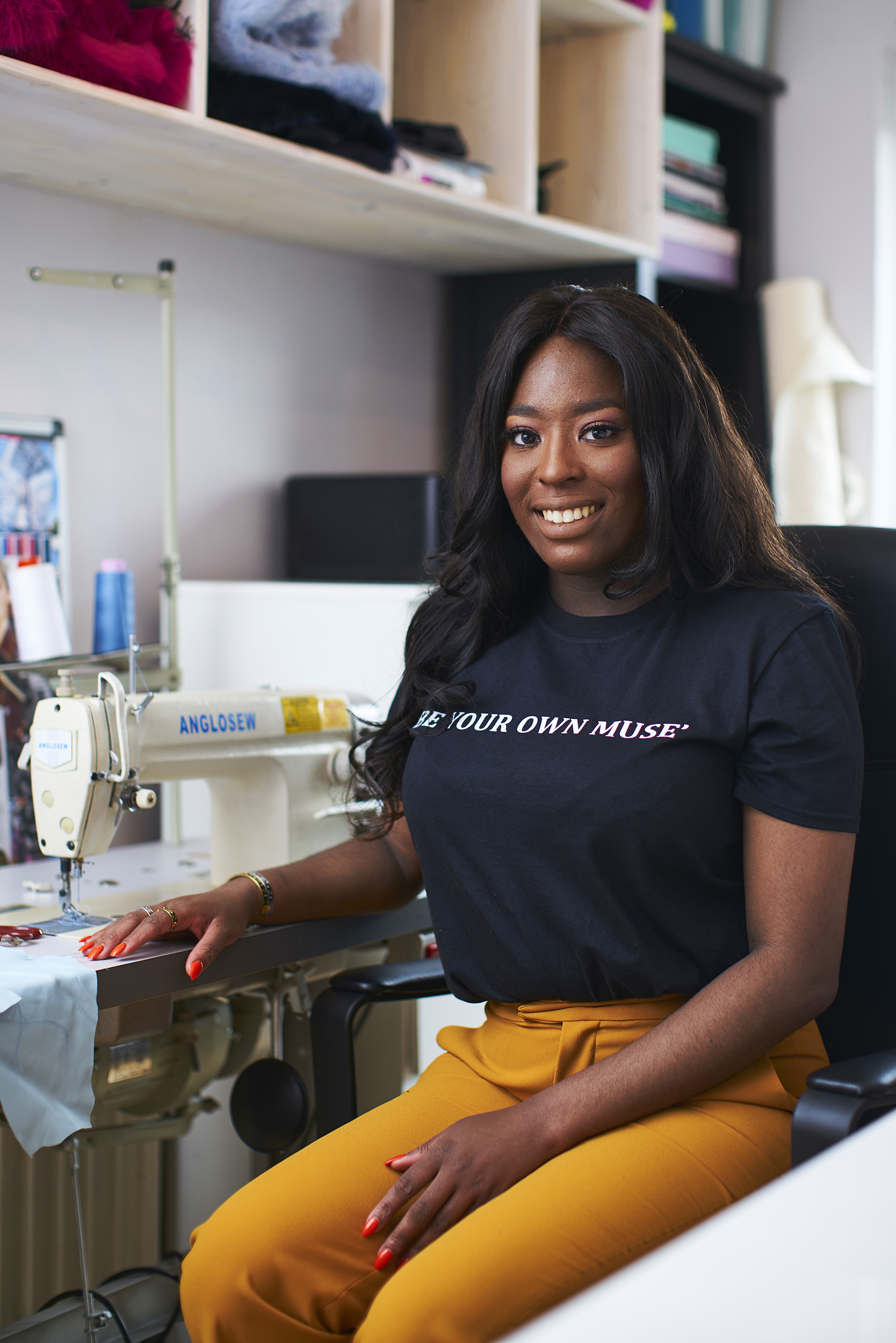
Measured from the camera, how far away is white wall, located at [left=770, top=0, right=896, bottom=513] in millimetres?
2855

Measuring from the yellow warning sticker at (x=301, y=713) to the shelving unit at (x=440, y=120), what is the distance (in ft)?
2.43

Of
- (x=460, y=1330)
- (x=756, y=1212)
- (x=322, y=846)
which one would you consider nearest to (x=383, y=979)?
(x=322, y=846)

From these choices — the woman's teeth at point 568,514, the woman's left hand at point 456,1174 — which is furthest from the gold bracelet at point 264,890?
the woman's teeth at point 568,514

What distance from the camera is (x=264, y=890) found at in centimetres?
136

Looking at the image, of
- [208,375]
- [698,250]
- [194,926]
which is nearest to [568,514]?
[194,926]

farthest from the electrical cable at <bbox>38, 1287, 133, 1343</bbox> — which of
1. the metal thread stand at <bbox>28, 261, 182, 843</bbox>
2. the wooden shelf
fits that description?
the wooden shelf

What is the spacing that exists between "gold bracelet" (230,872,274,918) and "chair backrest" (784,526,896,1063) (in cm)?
61

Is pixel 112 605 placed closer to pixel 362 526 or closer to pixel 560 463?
pixel 362 526

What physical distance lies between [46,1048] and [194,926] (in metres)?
0.19

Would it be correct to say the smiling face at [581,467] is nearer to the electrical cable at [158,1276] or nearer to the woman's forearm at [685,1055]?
the woman's forearm at [685,1055]

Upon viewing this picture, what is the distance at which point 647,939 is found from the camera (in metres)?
1.14

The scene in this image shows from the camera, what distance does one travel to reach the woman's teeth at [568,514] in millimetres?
1245

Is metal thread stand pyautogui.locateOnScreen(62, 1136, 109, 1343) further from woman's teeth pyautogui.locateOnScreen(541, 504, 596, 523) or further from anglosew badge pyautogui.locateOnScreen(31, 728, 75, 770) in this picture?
woman's teeth pyautogui.locateOnScreen(541, 504, 596, 523)

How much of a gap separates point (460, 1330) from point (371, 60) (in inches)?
67.0
